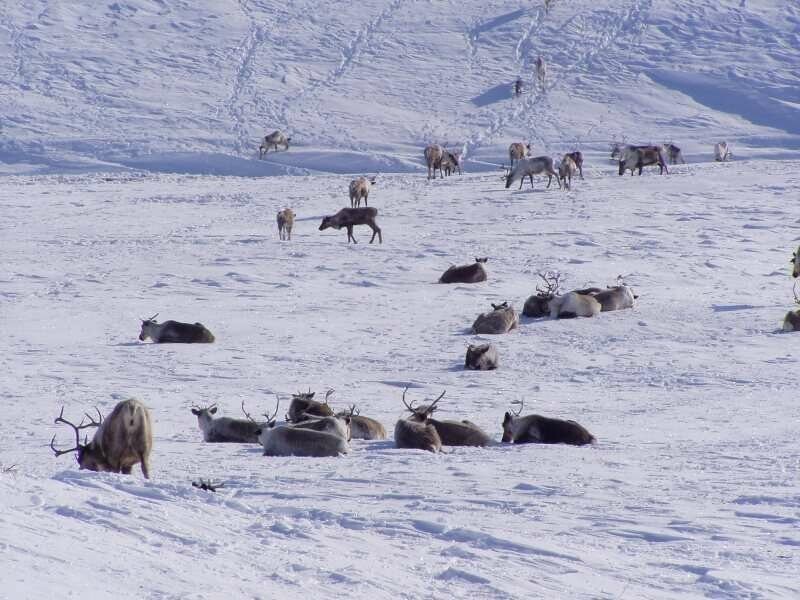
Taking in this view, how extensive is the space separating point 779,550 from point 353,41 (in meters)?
46.2

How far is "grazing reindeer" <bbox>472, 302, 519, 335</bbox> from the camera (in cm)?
1477

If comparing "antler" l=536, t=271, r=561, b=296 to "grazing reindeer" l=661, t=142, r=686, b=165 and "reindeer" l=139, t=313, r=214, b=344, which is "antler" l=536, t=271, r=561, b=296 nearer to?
"reindeer" l=139, t=313, r=214, b=344

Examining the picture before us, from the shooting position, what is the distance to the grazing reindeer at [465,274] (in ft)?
60.1

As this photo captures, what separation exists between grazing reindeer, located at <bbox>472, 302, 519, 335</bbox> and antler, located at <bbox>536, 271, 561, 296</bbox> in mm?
1040

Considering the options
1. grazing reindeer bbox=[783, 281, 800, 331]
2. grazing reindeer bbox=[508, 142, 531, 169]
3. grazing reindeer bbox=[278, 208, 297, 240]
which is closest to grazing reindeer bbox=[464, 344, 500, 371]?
grazing reindeer bbox=[783, 281, 800, 331]

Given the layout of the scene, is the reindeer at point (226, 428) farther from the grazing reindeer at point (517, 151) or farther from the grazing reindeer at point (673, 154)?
the grazing reindeer at point (673, 154)

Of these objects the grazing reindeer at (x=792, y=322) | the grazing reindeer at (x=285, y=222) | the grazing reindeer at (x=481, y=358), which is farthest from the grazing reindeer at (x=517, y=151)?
the grazing reindeer at (x=481, y=358)

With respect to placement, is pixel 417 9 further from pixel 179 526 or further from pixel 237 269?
pixel 179 526

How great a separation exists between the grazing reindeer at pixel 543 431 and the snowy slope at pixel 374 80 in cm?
2739

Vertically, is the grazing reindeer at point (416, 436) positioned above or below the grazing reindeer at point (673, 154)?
below

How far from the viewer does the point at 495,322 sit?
14.8m

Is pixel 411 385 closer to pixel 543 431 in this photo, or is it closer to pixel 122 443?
pixel 543 431

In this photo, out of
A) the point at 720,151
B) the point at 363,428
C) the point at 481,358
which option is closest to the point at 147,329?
the point at 481,358

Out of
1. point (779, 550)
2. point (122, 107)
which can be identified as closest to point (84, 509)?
point (779, 550)
